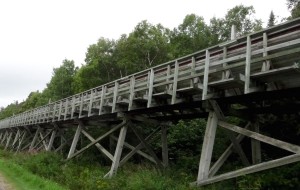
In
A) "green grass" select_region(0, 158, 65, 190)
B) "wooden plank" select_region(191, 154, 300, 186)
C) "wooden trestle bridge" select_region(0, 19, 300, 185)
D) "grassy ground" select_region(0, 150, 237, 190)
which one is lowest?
"green grass" select_region(0, 158, 65, 190)

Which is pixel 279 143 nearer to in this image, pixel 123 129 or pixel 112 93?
pixel 123 129

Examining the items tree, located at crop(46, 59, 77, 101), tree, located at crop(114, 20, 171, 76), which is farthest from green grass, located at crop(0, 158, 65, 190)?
tree, located at crop(46, 59, 77, 101)

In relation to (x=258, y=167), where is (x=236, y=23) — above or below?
above

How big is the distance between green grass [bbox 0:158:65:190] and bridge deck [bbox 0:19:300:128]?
3.89 metres

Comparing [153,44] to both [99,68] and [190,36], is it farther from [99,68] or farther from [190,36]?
[99,68]

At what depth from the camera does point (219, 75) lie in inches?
385

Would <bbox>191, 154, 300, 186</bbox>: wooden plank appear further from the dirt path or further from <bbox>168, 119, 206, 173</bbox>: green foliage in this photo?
<bbox>168, 119, 206, 173</bbox>: green foliage

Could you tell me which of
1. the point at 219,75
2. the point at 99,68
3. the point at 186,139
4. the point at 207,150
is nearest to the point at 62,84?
the point at 99,68

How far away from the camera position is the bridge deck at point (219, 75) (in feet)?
25.7

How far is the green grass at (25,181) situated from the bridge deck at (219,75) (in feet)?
12.8

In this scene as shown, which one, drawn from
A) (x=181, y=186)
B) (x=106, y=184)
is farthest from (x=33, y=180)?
(x=181, y=186)

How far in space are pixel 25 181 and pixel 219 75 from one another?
29.6 ft

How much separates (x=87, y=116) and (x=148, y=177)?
8.17 meters

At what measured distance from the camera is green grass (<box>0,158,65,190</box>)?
12.1m
